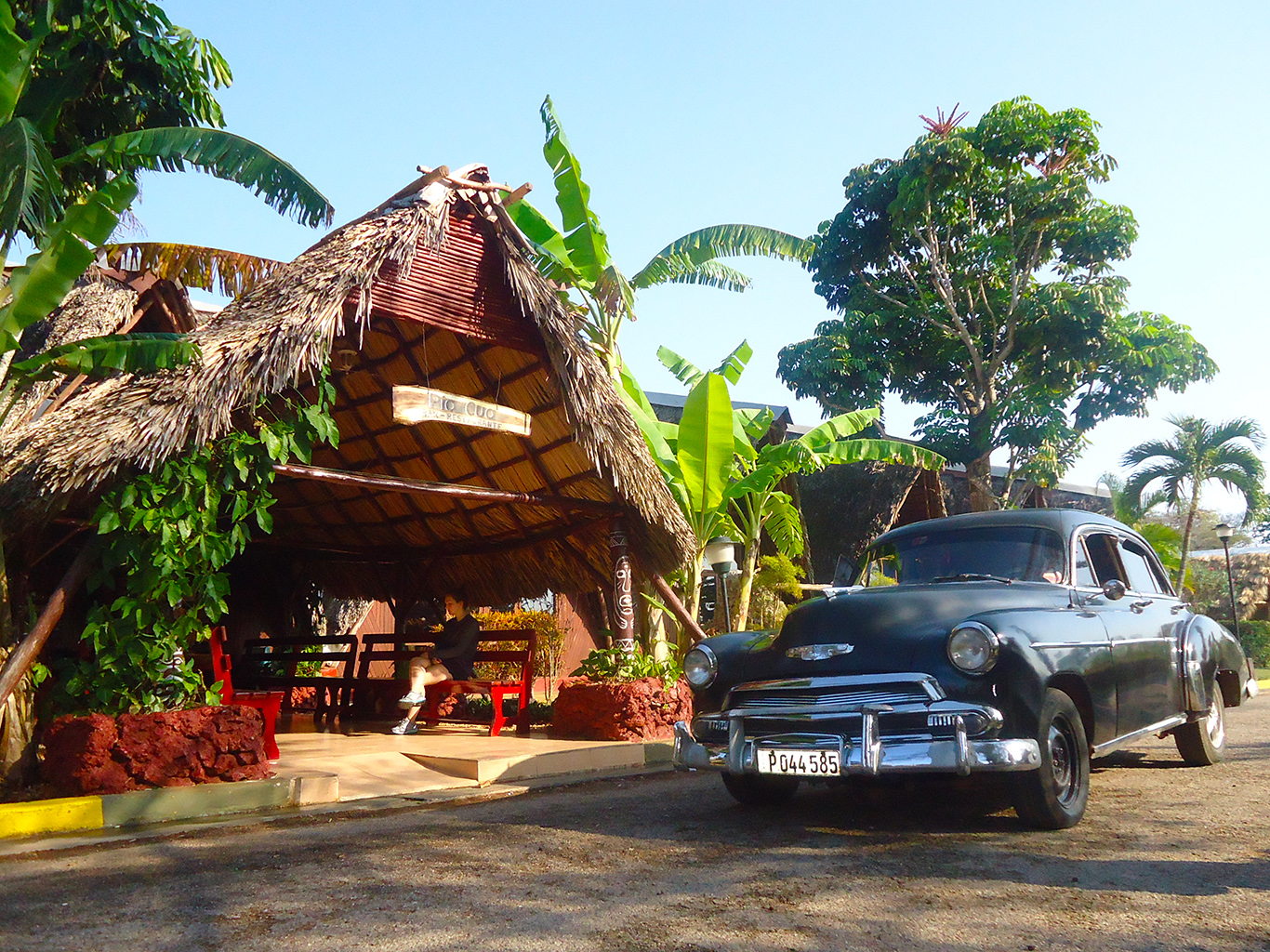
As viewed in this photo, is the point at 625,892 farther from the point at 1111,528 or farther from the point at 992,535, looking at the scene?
the point at 1111,528

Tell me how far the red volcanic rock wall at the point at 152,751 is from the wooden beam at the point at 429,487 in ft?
6.19

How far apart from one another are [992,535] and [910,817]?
1801 mm

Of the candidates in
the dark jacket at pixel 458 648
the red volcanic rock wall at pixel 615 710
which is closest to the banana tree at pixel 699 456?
the red volcanic rock wall at pixel 615 710

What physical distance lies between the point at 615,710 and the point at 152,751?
3.98m

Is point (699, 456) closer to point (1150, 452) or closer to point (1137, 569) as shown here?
point (1137, 569)

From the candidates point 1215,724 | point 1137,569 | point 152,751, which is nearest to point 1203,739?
point 1215,724

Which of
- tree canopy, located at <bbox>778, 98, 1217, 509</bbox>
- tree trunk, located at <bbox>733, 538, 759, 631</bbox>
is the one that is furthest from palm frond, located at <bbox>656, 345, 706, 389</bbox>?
tree canopy, located at <bbox>778, 98, 1217, 509</bbox>

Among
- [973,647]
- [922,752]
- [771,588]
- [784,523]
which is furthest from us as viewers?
[771,588]

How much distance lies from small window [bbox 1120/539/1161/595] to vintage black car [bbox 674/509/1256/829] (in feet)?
0.13

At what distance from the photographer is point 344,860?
4.54 meters

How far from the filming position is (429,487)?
28.4 feet

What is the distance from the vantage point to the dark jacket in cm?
1000

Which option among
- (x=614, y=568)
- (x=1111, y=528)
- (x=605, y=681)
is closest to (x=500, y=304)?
(x=614, y=568)

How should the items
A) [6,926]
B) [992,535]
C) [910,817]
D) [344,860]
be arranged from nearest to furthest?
[6,926], [344,860], [910,817], [992,535]
